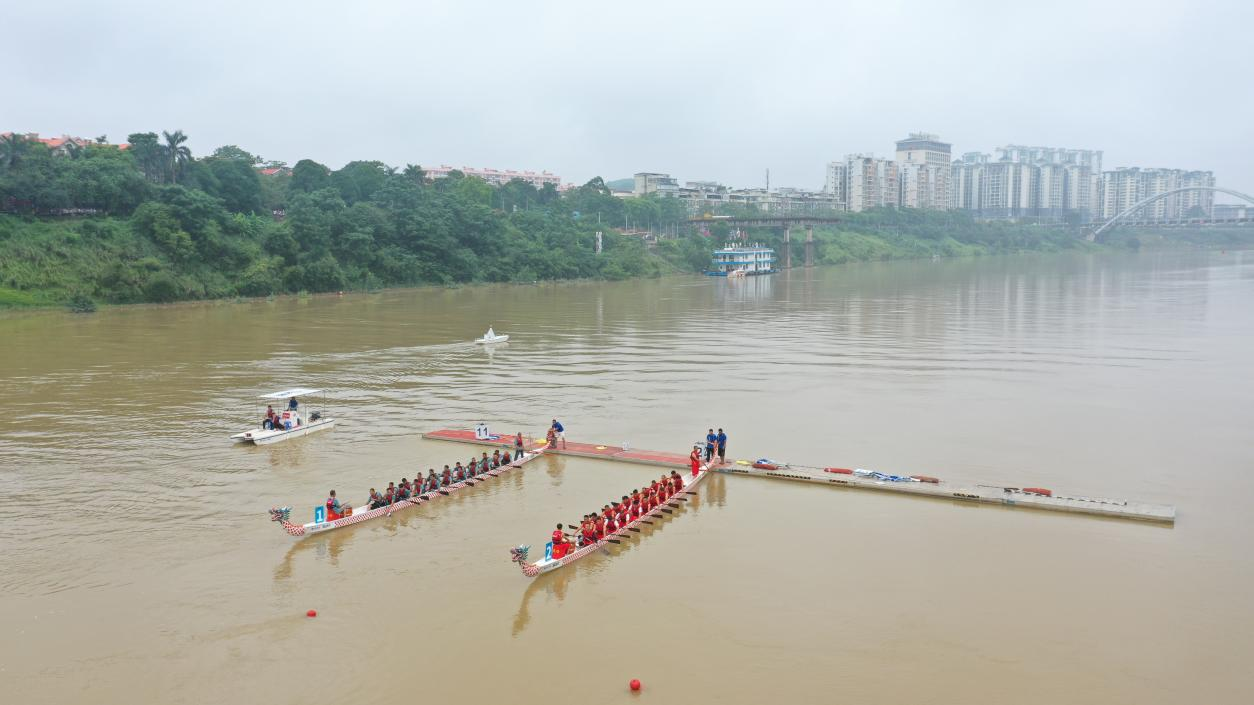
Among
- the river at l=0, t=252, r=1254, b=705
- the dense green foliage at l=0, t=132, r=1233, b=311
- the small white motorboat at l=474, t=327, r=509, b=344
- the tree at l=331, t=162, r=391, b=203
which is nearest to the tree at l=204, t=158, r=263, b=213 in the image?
the dense green foliage at l=0, t=132, r=1233, b=311

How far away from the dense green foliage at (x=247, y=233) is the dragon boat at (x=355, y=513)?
145 feet

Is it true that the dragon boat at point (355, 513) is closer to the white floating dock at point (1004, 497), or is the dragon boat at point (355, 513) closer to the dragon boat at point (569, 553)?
the dragon boat at point (569, 553)

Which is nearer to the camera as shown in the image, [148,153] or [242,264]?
[242,264]

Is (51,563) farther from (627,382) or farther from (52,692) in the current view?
(627,382)

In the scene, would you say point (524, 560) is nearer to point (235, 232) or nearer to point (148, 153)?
point (235, 232)

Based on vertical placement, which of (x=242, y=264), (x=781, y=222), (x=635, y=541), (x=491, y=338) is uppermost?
(x=781, y=222)

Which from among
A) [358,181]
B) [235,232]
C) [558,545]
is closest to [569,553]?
[558,545]

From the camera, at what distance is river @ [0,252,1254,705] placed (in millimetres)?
13078

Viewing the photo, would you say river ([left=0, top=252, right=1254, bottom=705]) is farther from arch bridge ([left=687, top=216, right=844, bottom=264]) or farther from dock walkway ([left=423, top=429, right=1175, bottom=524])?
arch bridge ([left=687, top=216, right=844, bottom=264])

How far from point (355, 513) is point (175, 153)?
6809 centimetres

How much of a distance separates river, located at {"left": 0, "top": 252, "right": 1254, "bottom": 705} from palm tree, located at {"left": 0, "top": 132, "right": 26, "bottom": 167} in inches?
1267

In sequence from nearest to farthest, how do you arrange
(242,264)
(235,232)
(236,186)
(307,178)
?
(242,264) < (235,232) < (236,186) < (307,178)

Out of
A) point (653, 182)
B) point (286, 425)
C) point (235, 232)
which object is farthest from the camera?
point (653, 182)

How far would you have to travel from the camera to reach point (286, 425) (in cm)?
2564
